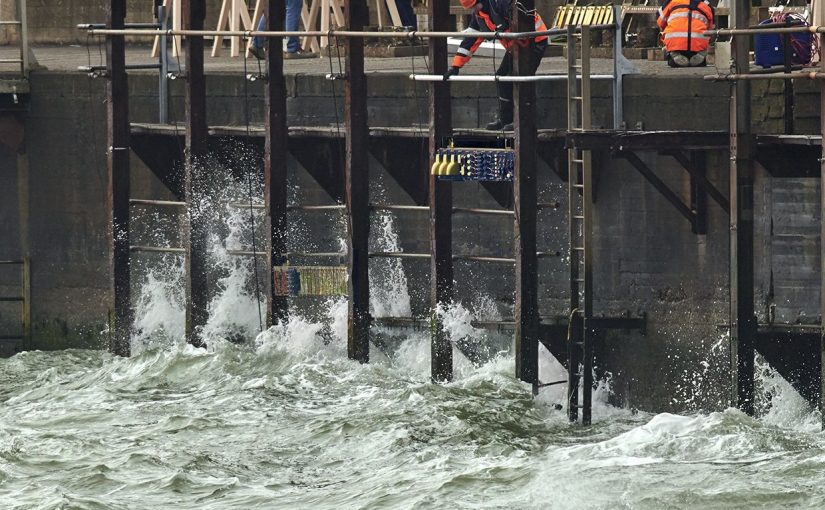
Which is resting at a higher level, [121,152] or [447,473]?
[121,152]

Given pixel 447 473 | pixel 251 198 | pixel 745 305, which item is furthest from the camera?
pixel 251 198

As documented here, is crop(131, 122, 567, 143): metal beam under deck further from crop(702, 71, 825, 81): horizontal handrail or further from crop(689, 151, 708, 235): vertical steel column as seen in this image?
crop(702, 71, 825, 81): horizontal handrail

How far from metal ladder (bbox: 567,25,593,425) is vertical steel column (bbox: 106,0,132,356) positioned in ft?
17.8

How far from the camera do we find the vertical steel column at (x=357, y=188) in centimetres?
2580

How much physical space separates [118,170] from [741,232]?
740 cm

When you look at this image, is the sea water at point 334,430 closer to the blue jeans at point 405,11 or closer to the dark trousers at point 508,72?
the dark trousers at point 508,72

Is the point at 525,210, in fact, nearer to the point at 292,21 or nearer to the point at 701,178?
the point at 701,178

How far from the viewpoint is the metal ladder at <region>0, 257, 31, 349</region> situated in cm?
2859

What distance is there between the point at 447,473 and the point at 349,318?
4.41 metres

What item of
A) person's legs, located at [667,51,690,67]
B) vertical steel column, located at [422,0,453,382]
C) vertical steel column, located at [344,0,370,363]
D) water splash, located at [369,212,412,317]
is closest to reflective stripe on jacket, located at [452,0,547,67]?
vertical steel column, located at [422,0,453,382]

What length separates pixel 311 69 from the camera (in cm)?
2867

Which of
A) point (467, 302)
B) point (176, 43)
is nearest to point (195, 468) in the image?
point (467, 302)

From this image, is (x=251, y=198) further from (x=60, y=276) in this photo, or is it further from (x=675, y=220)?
(x=675, y=220)

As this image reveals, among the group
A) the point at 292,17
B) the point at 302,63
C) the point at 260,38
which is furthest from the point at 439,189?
the point at 260,38
